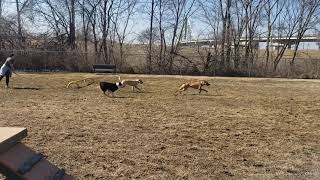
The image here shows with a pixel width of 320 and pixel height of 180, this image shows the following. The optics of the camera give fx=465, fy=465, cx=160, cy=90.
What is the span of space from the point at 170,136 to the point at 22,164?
494 centimetres

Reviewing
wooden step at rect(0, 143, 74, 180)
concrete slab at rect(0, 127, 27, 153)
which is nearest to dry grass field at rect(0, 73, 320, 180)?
wooden step at rect(0, 143, 74, 180)

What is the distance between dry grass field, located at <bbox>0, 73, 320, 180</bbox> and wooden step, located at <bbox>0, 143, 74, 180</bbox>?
1485 mm

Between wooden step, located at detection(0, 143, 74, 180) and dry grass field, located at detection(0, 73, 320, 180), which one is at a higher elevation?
wooden step, located at detection(0, 143, 74, 180)

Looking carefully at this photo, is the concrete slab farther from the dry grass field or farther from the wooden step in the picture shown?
the dry grass field

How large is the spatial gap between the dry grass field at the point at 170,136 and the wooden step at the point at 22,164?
58.5 inches

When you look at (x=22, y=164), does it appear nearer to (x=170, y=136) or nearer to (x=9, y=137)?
(x=9, y=137)

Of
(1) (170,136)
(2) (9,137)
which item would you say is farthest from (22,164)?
(1) (170,136)

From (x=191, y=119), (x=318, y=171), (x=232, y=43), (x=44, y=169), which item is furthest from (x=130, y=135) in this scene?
(x=232, y=43)

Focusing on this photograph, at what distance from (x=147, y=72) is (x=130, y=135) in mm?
26019

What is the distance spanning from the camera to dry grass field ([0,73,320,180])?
690cm

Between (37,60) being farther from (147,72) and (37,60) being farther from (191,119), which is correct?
(191,119)

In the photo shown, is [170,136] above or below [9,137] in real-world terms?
below

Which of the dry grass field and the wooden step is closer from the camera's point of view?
the wooden step

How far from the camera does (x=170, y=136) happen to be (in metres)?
9.12
